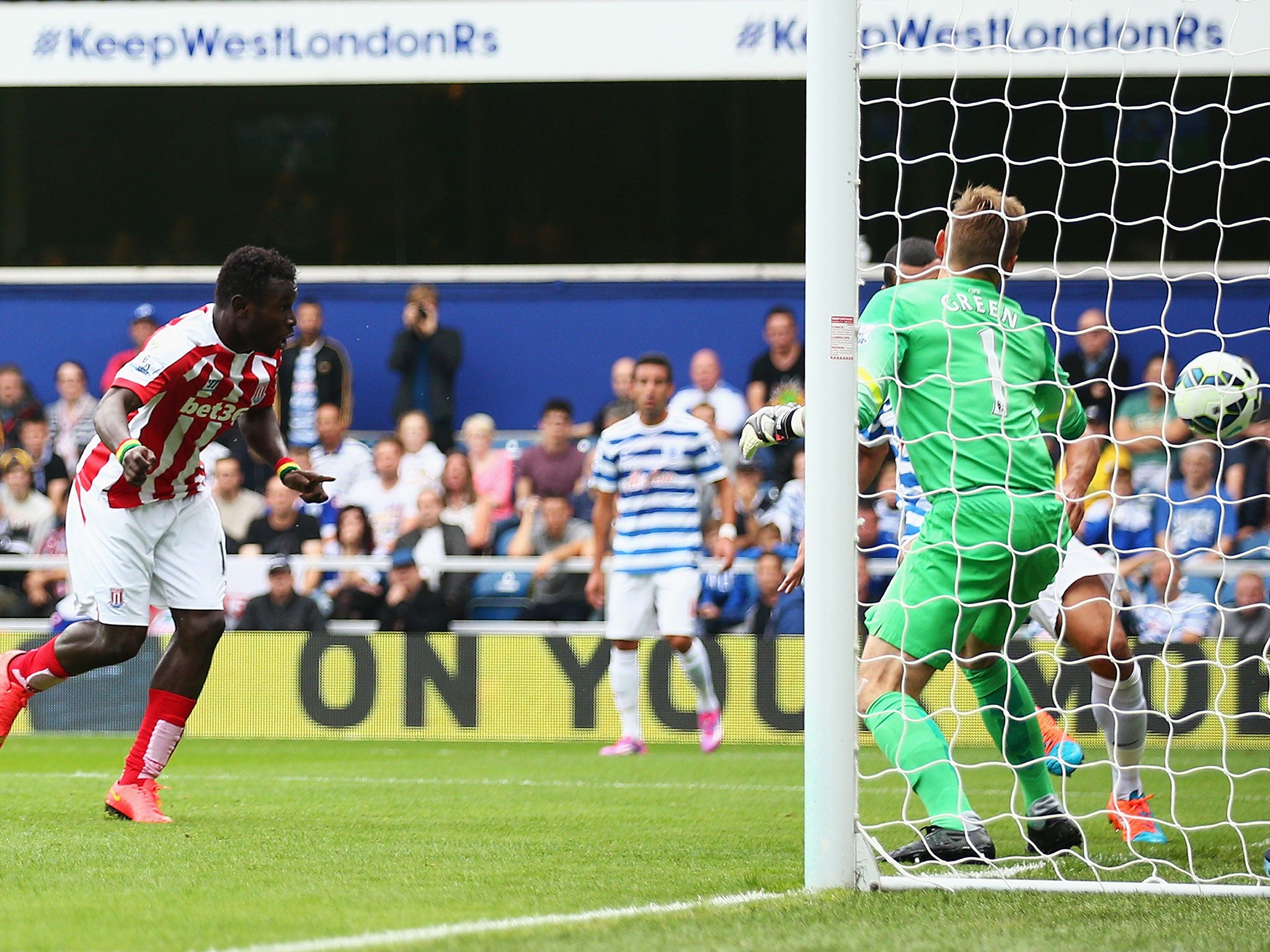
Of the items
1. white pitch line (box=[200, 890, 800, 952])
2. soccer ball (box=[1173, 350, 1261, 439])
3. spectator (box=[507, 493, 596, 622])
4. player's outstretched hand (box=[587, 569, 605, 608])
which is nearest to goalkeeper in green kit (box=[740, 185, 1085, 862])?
soccer ball (box=[1173, 350, 1261, 439])

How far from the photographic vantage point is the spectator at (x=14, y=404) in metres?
12.9

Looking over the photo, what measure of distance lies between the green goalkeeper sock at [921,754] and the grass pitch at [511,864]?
361 millimetres

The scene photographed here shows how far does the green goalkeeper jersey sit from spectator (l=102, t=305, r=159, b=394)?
8.73 meters

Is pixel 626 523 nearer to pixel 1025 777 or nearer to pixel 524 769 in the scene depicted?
pixel 524 769

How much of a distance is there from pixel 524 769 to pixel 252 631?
2.97 m

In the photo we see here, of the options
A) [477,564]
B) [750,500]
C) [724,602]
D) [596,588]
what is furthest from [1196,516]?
[477,564]

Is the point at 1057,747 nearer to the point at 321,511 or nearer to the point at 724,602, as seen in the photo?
the point at 724,602

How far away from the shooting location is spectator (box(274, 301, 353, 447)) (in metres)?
12.9

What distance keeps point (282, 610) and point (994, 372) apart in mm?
6878

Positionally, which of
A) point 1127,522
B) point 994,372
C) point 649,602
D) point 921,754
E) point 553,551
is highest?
point 994,372

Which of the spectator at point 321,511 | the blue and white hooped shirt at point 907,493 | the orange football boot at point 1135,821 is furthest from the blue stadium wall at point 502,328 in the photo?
the orange football boot at point 1135,821

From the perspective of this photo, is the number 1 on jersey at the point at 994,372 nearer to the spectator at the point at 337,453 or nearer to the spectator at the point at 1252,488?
the spectator at the point at 1252,488

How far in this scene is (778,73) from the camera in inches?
482

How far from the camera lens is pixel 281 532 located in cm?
1195
